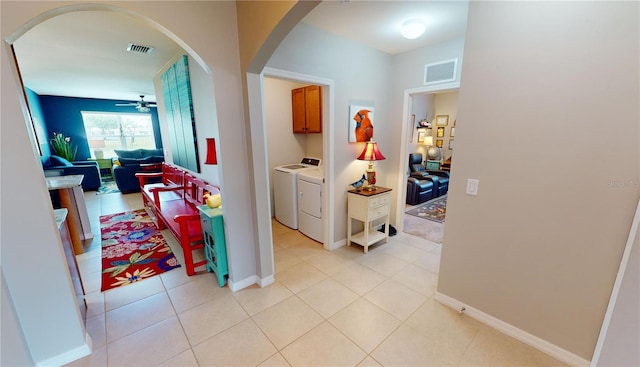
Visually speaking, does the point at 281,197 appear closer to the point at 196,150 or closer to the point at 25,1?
the point at 196,150

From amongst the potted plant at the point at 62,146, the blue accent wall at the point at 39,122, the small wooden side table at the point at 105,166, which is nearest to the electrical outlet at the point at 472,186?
the blue accent wall at the point at 39,122

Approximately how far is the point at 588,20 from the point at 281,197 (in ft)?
11.5

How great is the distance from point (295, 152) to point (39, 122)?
23.4 feet

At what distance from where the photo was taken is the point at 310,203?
3.26 m

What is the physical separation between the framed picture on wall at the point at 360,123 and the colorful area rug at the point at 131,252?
2.57 m

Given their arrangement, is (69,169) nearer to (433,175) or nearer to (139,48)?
(139,48)

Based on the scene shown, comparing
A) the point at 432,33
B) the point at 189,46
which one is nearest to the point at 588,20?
the point at 432,33

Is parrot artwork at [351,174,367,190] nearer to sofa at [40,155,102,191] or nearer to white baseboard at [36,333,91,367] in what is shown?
white baseboard at [36,333,91,367]

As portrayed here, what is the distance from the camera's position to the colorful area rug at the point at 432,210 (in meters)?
4.18

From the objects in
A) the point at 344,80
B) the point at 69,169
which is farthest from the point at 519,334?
the point at 69,169

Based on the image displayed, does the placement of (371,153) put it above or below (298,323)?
above

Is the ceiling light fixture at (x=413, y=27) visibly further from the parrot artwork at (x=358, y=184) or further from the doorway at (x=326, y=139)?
the parrot artwork at (x=358, y=184)

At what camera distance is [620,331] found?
1.26 m

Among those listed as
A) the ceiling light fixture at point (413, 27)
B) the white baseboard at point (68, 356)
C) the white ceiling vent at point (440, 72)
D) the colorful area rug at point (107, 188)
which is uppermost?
the ceiling light fixture at point (413, 27)
